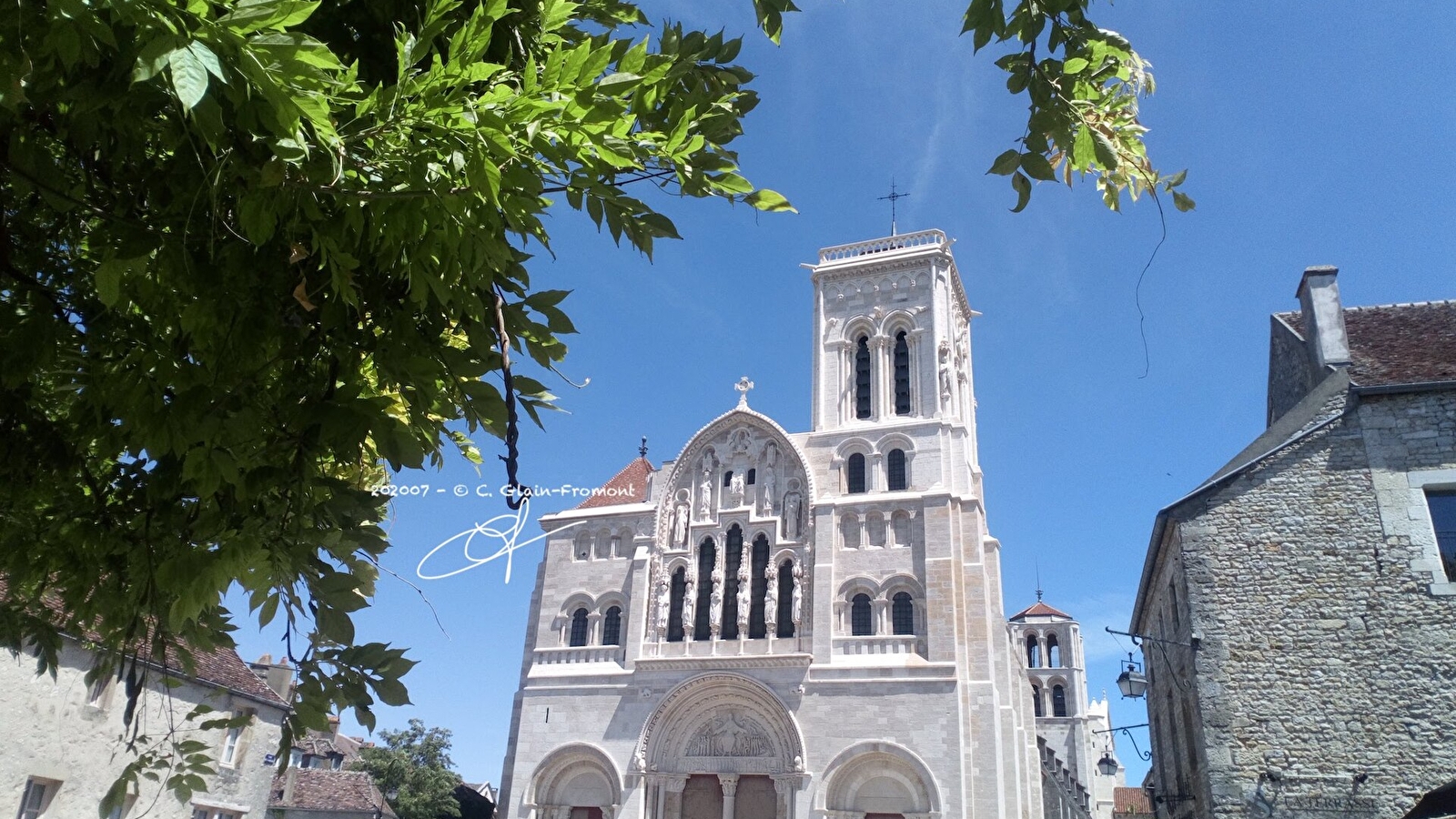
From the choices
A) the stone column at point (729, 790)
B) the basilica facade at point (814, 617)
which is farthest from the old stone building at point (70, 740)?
the stone column at point (729, 790)

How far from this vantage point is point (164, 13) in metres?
2.02

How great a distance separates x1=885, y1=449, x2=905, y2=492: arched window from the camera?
91.0ft

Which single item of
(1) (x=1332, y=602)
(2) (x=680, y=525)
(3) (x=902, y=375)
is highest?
(3) (x=902, y=375)

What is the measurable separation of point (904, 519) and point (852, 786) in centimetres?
724

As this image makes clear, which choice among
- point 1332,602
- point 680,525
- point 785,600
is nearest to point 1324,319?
point 1332,602

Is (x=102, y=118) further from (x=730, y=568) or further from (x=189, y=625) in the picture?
(x=730, y=568)

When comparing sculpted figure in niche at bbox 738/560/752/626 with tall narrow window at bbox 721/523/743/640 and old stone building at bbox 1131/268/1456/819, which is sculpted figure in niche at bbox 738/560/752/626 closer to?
tall narrow window at bbox 721/523/743/640

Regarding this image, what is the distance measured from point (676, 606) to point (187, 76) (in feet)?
88.8

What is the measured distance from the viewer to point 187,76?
193 cm

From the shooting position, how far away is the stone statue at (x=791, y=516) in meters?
27.8

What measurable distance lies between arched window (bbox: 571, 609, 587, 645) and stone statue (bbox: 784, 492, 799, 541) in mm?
6902

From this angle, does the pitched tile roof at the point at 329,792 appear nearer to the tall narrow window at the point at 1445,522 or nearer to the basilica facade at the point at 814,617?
the basilica facade at the point at 814,617

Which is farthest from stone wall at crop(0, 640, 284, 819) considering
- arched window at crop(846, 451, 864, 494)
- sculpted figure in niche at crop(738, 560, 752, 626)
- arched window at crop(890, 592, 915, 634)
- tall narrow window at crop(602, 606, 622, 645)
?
arched window at crop(846, 451, 864, 494)

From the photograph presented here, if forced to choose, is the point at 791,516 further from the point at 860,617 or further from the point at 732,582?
the point at 860,617
